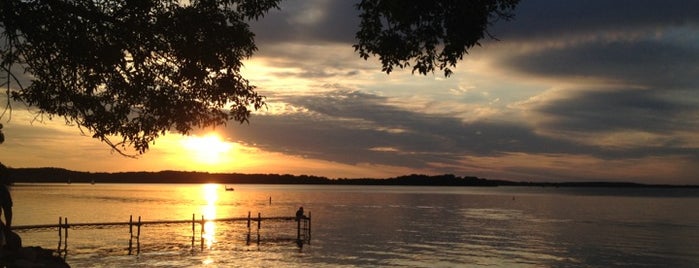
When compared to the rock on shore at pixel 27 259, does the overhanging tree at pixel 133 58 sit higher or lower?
higher

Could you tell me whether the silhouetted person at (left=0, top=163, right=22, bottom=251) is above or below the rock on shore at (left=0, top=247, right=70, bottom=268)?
above

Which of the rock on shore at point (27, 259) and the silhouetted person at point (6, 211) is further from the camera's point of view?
the rock on shore at point (27, 259)

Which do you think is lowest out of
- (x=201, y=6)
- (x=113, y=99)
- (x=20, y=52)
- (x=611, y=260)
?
(x=611, y=260)

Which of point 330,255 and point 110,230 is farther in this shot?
point 110,230

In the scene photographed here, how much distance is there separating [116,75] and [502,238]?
59216 millimetres

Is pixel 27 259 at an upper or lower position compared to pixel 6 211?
lower

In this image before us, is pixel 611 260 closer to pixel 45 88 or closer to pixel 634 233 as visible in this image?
pixel 634 233

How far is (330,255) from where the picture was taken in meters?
51.5

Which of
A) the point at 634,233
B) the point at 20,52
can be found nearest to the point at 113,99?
the point at 20,52

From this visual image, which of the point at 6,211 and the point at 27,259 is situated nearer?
the point at 6,211

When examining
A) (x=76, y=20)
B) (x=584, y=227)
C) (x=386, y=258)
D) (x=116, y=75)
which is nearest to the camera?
(x=76, y=20)

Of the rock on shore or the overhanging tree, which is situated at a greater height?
the overhanging tree

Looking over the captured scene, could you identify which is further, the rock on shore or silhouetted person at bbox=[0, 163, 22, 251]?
the rock on shore

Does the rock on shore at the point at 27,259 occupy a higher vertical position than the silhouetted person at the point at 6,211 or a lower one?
lower
